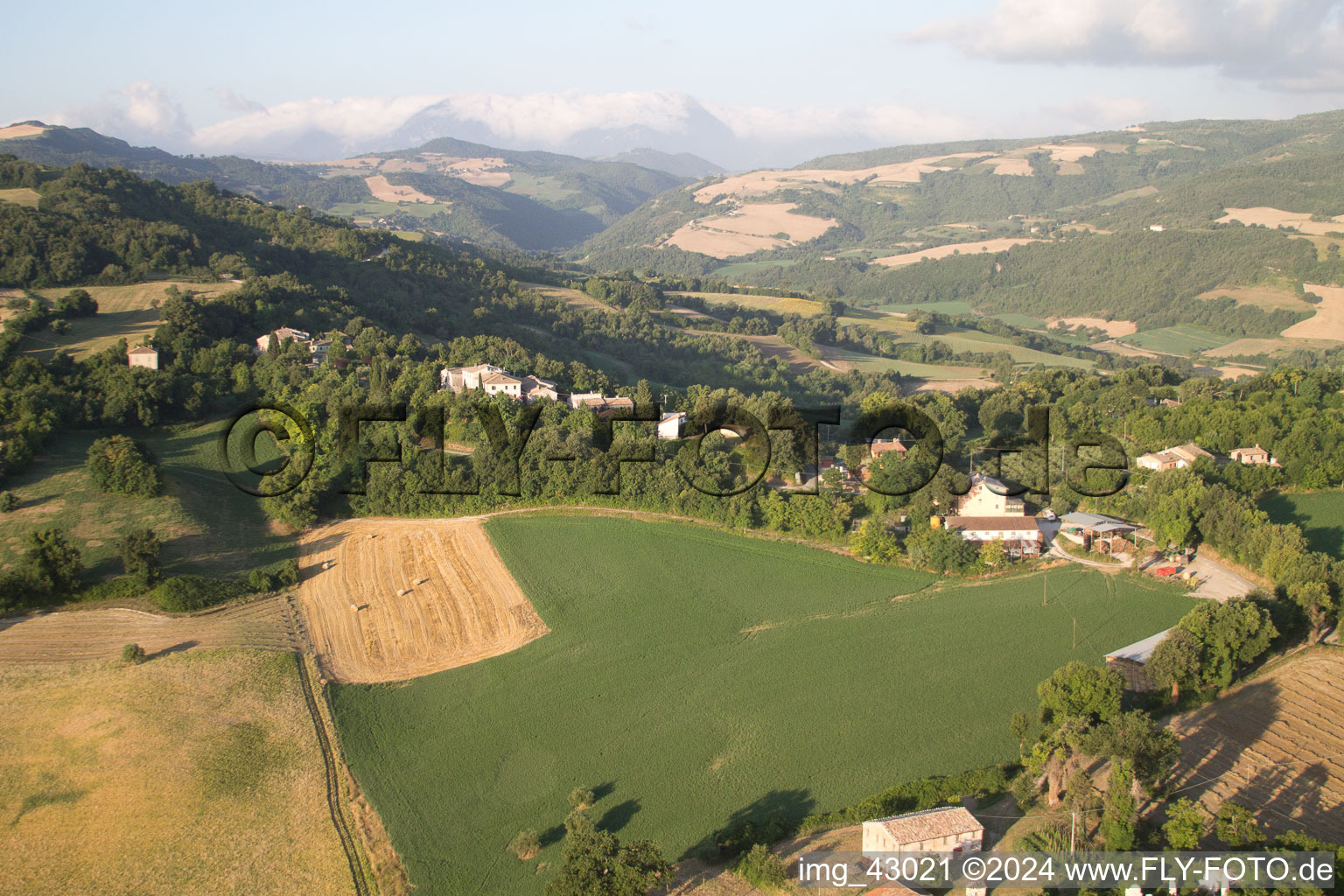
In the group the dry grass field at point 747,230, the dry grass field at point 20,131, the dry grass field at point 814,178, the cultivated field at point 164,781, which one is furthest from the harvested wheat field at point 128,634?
the dry grass field at point 814,178

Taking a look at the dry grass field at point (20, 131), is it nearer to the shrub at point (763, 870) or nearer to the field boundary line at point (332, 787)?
the field boundary line at point (332, 787)

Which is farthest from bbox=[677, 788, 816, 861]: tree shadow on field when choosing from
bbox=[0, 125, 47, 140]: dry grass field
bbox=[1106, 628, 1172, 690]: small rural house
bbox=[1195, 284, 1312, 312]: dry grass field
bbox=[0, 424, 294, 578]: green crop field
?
bbox=[0, 125, 47, 140]: dry grass field

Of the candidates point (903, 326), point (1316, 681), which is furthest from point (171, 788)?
point (903, 326)

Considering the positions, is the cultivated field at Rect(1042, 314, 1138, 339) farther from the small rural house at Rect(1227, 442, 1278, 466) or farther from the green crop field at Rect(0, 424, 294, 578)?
the green crop field at Rect(0, 424, 294, 578)

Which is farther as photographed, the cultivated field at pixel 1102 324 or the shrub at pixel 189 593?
the cultivated field at pixel 1102 324

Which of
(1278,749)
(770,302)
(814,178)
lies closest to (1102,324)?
(770,302)

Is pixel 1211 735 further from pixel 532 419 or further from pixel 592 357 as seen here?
pixel 592 357

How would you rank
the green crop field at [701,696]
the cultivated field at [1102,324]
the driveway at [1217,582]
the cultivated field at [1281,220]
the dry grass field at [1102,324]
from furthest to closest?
the cultivated field at [1281,220], the cultivated field at [1102,324], the dry grass field at [1102,324], the driveway at [1217,582], the green crop field at [701,696]

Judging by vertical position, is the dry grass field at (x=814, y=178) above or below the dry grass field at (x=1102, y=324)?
above
